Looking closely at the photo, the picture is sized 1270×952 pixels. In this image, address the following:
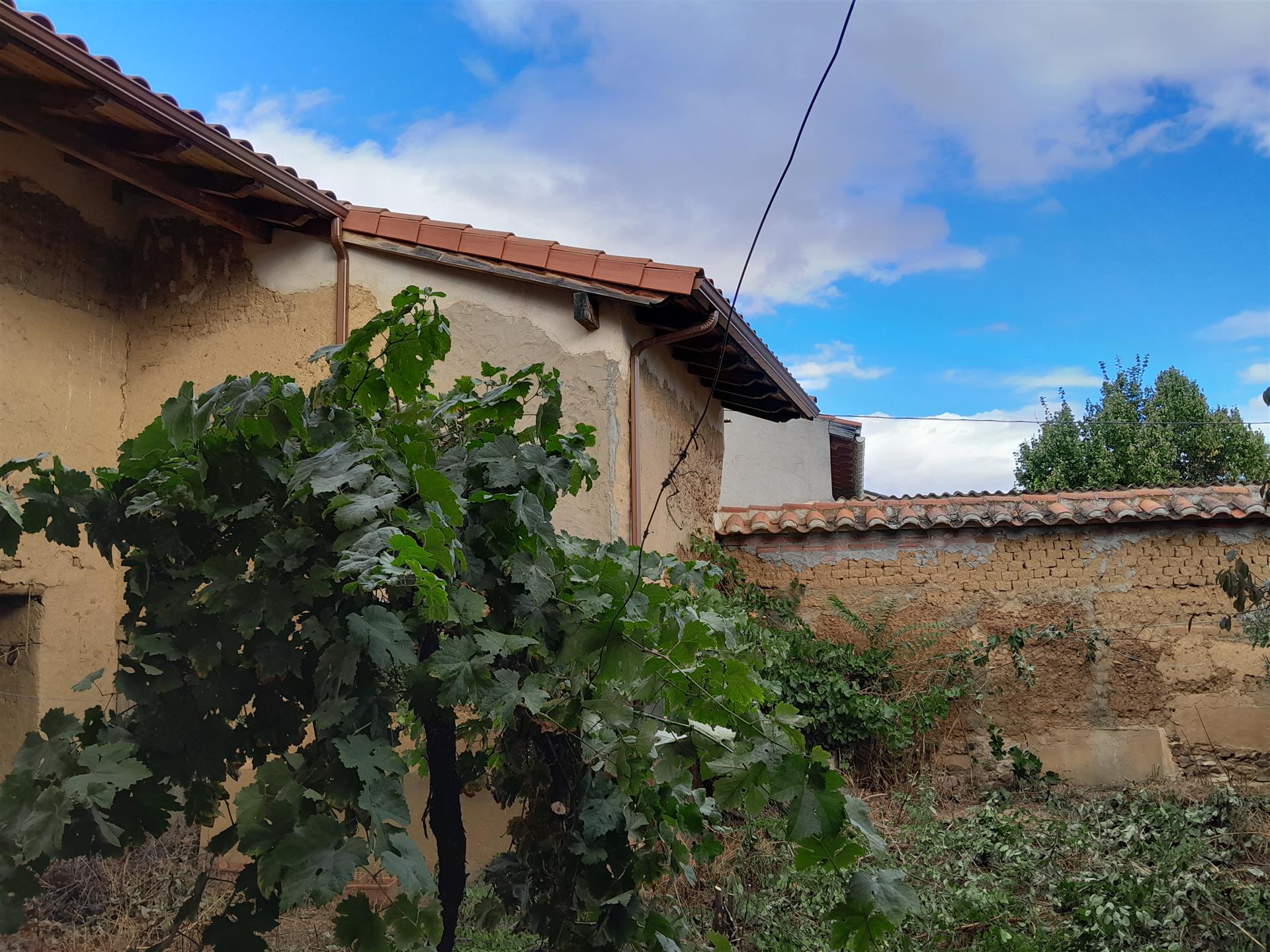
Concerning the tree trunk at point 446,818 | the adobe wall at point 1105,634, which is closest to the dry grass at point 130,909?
the tree trunk at point 446,818

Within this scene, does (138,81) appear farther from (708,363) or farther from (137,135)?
(708,363)

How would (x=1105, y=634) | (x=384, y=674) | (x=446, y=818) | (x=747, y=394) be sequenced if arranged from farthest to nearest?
(x=747, y=394) → (x=1105, y=634) → (x=446, y=818) → (x=384, y=674)

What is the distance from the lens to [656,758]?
8.46 feet

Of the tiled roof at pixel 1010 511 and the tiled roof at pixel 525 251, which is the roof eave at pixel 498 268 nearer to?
the tiled roof at pixel 525 251

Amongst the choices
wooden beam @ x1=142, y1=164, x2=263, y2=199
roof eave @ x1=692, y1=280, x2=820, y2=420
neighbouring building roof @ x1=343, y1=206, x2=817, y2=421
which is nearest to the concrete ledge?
roof eave @ x1=692, y1=280, x2=820, y2=420

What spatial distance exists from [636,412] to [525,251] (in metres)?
1.34

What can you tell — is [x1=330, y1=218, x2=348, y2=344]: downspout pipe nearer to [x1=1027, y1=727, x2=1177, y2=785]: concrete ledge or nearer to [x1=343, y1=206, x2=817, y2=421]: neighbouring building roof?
[x1=343, y1=206, x2=817, y2=421]: neighbouring building roof

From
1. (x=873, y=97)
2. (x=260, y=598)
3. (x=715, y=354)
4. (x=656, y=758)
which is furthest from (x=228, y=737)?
(x=715, y=354)

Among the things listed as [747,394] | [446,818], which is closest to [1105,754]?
[747,394]

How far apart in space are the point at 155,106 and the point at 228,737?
4.27 metres

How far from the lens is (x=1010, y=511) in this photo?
27.5 feet

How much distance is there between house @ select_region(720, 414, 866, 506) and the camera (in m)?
15.5

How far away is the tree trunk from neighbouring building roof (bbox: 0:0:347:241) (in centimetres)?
415

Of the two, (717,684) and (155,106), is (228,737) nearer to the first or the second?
(717,684)
